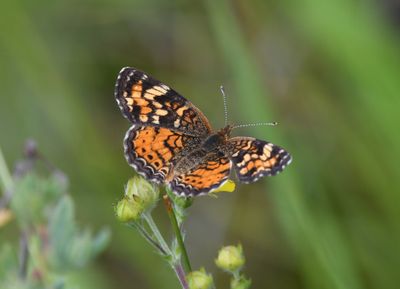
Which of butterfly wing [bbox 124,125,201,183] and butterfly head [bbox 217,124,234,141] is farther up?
butterfly head [bbox 217,124,234,141]

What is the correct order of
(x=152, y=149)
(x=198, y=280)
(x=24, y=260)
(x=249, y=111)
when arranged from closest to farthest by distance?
(x=198, y=280) < (x=24, y=260) < (x=152, y=149) < (x=249, y=111)

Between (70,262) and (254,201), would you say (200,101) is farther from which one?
(70,262)

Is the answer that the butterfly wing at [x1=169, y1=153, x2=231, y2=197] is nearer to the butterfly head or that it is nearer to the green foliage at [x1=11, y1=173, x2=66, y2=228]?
the butterfly head

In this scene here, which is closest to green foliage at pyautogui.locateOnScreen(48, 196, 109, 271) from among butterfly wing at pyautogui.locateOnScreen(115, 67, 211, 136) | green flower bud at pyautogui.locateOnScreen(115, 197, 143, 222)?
green flower bud at pyautogui.locateOnScreen(115, 197, 143, 222)

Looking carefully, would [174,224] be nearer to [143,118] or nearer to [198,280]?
[198,280]

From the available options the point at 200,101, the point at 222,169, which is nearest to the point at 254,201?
the point at 200,101

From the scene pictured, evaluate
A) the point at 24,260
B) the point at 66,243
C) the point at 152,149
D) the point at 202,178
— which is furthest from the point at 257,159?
the point at 24,260
